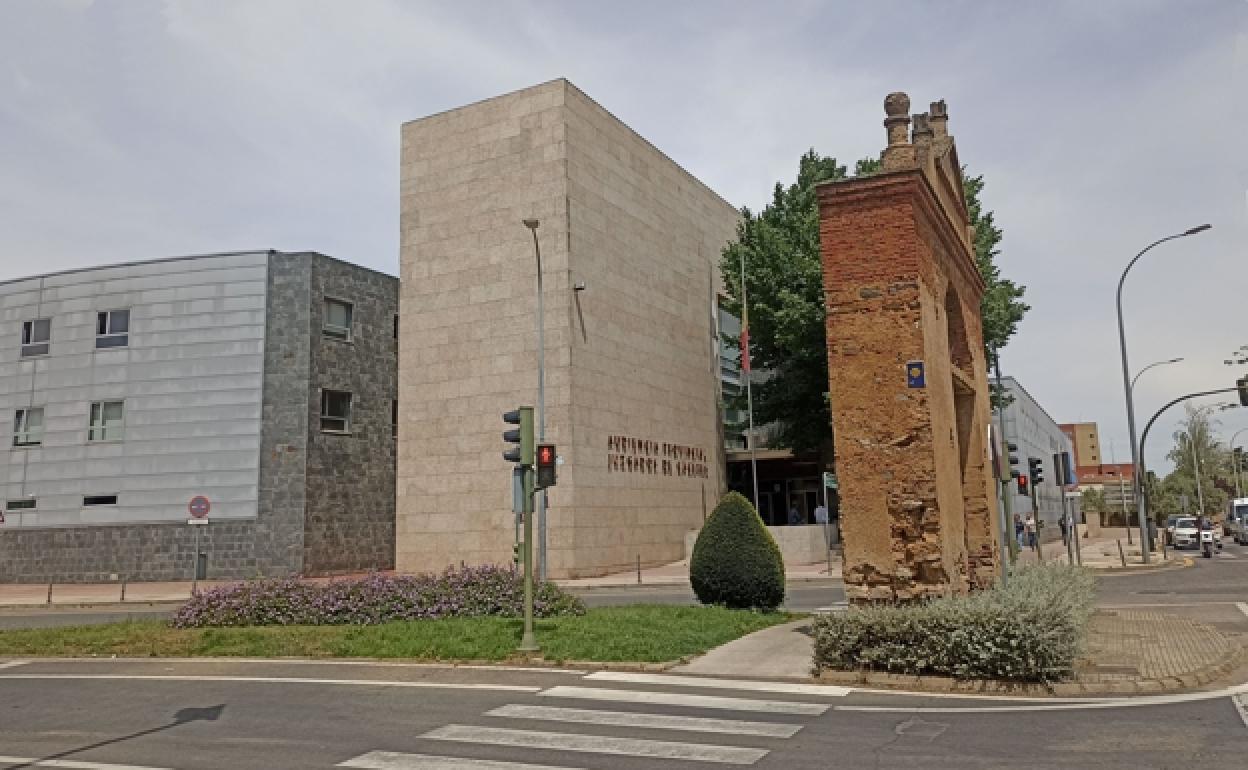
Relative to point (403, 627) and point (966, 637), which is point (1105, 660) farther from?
point (403, 627)

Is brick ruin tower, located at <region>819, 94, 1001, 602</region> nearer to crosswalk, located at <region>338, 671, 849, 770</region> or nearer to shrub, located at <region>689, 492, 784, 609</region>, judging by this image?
shrub, located at <region>689, 492, 784, 609</region>

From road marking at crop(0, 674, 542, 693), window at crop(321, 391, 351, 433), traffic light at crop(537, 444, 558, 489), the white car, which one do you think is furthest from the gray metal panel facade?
the white car

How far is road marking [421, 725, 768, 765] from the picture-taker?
272 inches

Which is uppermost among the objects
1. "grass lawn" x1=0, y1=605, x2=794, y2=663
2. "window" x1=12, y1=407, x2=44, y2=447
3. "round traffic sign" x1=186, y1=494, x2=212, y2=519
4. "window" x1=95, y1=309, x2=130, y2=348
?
"window" x1=95, y1=309, x2=130, y2=348

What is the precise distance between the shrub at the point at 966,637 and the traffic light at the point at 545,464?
415 cm

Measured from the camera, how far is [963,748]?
23.1 feet

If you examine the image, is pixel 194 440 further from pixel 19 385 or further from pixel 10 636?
pixel 10 636

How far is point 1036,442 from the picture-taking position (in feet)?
223

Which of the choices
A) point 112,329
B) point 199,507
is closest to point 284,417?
point 199,507

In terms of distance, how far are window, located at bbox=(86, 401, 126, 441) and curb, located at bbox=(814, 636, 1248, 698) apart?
3190 cm

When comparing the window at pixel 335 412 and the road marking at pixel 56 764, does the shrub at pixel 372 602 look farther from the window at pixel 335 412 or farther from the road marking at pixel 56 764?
the window at pixel 335 412

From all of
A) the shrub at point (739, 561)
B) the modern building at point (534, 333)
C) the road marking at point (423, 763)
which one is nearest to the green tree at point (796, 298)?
the modern building at point (534, 333)

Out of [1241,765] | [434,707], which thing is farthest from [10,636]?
[1241,765]

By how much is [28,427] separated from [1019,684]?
124 feet
